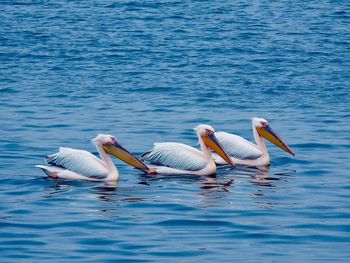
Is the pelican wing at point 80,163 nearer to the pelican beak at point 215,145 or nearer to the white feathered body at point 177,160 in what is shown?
the white feathered body at point 177,160

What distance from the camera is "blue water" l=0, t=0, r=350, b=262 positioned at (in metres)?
9.52

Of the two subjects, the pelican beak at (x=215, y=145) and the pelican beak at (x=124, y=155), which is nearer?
the pelican beak at (x=124, y=155)

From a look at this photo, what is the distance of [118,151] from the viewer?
12.1m

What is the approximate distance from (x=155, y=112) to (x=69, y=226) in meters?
6.03

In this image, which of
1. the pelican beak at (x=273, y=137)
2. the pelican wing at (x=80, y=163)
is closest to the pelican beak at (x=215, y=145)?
the pelican beak at (x=273, y=137)

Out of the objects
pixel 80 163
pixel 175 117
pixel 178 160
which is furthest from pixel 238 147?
pixel 175 117

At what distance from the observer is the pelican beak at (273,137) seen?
13169mm

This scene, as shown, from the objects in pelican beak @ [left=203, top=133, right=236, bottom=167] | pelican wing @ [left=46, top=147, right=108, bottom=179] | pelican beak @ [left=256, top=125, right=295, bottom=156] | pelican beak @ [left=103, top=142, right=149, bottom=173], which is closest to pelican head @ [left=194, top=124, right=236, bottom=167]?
pelican beak @ [left=203, top=133, right=236, bottom=167]

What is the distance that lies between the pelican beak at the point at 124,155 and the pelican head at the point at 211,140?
0.92 m

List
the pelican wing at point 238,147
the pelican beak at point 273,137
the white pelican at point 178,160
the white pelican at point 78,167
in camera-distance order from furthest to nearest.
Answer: the pelican beak at point 273,137 < the pelican wing at point 238,147 < the white pelican at point 178,160 < the white pelican at point 78,167

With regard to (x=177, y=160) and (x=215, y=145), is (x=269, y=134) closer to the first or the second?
(x=215, y=145)

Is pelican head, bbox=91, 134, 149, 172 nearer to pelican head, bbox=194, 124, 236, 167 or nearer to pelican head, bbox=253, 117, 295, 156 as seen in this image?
pelican head, bbox=194, 124, 236, 167

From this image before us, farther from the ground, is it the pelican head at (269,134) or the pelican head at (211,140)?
the pelican head at (211,140)

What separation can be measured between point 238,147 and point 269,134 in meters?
0.52
